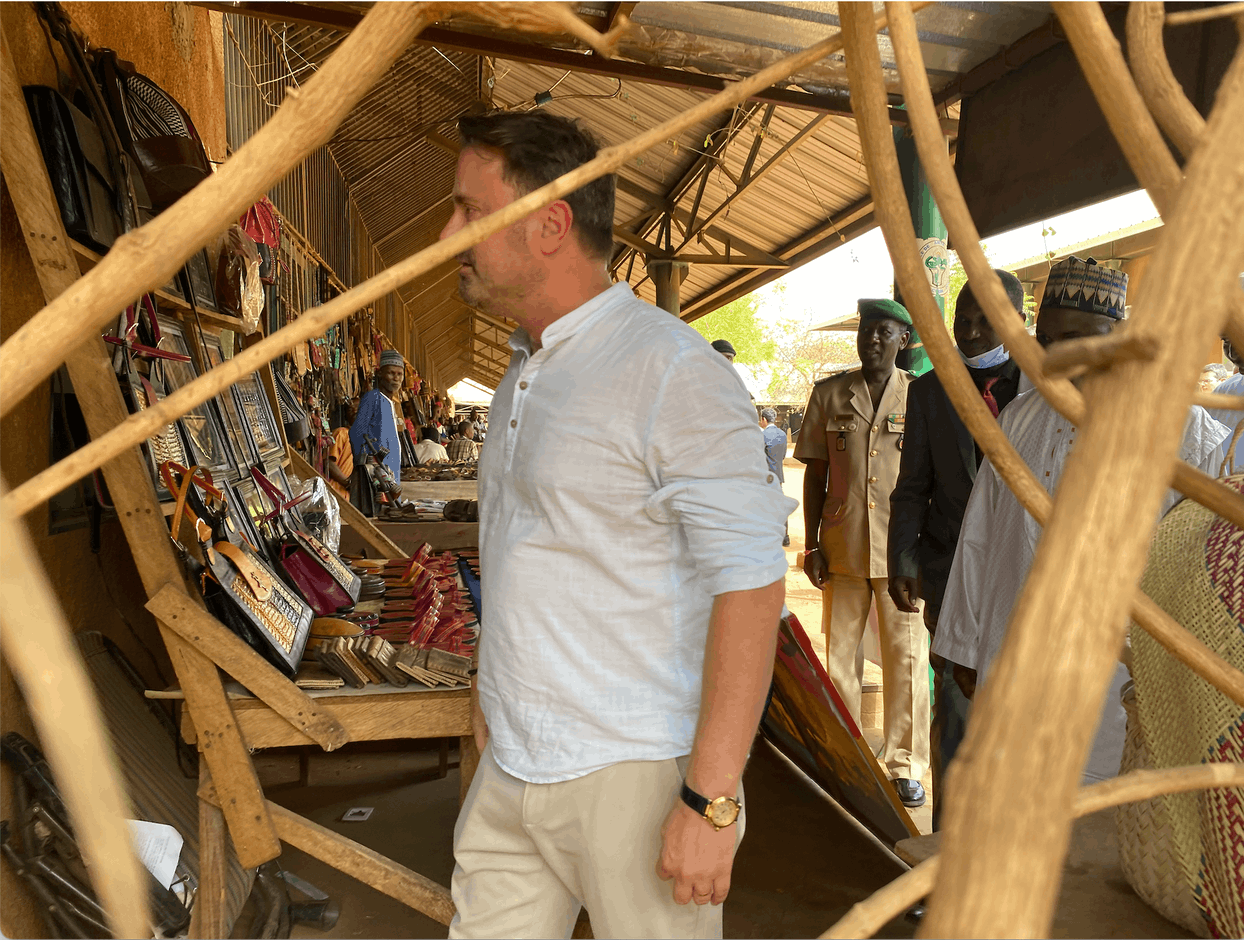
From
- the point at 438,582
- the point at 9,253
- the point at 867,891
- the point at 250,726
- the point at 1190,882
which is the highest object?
the point at 9,253

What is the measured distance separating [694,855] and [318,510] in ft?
9.29

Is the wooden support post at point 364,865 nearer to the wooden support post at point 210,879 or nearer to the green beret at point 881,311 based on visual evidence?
the wooden support post at point 210,879

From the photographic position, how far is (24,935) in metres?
2.19

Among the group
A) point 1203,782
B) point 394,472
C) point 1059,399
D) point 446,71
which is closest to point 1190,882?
point 1203,782

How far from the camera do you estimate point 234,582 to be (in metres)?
2.17

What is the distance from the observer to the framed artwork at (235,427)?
311 cm

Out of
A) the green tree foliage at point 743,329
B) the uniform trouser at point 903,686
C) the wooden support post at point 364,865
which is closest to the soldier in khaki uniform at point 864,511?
the uniform trouser at point 903,686

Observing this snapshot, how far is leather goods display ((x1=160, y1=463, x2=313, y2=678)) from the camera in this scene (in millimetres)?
2133

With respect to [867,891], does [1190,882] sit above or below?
above

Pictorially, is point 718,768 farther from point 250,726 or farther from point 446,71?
point 446,71

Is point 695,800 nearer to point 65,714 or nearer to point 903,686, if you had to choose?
point 65,714

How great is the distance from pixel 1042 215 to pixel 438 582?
7.00 feet

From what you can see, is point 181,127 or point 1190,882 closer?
point 1190,882

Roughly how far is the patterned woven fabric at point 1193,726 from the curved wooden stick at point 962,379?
0.49 metres
